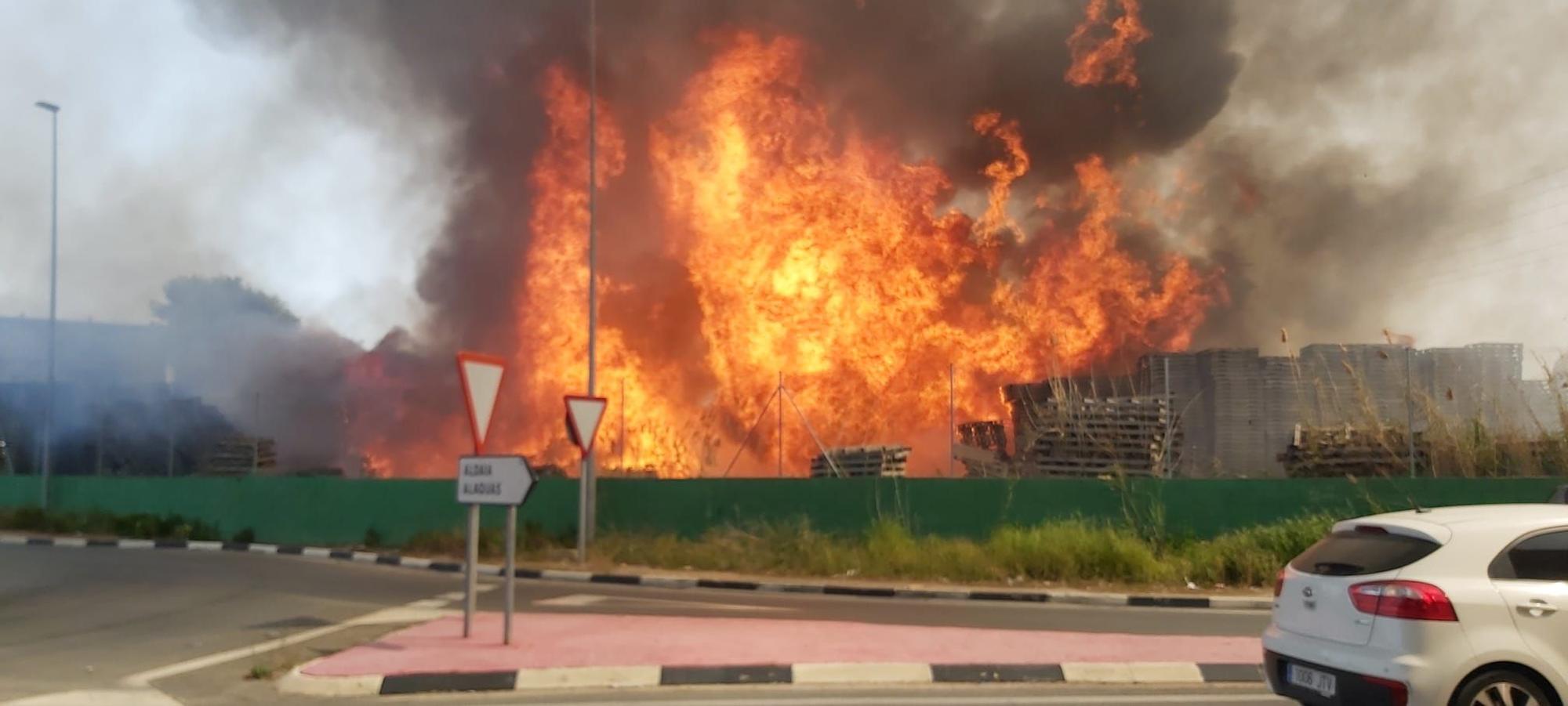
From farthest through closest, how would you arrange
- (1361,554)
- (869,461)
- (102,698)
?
(869,461), (102,698), (1361,554)

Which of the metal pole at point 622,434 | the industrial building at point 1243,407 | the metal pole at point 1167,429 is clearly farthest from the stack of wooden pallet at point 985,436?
the metal pole at point 622,434

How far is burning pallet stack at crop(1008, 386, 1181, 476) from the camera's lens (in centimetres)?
2239

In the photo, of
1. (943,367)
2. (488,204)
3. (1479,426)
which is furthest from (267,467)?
(1479,426)

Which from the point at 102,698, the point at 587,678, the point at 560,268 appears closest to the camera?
the point at 102,698

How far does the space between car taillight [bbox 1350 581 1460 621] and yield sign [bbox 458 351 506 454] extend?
6492 millimetres

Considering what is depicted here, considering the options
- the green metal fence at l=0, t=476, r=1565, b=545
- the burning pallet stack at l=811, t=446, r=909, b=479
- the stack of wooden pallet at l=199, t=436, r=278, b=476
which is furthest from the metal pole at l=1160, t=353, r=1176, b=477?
the stack of wooden pallet at l=199, t=436, r=278, b=476

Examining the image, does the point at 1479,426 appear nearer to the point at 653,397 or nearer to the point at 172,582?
the point at 653,397

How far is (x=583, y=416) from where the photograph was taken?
15.6 metres

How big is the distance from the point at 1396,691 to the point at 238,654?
29.1ft

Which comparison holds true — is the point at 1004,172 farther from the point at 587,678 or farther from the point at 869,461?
the point at 587,678

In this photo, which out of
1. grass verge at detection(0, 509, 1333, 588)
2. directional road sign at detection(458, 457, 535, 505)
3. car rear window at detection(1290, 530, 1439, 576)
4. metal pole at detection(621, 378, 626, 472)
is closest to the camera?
car rear window at detection(1290, 530, 1439, 576)

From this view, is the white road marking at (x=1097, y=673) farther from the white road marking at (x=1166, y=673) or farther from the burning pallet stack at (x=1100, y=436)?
the burning pallet stack at (x=1100, y=436)

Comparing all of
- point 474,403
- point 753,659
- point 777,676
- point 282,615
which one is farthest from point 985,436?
point 777,676

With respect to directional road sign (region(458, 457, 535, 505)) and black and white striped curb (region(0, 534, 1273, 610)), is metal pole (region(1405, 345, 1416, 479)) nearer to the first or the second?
black and white striped curb (region(0, 534, 1273, 610))
